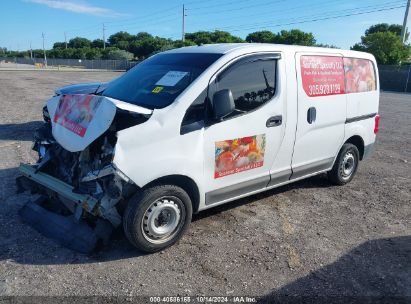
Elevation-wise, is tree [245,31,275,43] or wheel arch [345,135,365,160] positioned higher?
tree [245,31,275,43]

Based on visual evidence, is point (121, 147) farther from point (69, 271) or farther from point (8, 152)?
point (8, 152)

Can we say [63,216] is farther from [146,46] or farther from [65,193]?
[146,46]

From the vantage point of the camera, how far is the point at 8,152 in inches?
281

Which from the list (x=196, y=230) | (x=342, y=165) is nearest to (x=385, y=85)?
(x=342, y=165)

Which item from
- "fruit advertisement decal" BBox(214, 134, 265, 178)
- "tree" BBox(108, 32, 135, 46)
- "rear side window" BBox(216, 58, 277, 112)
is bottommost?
"fruit advertisement decal" BBox(214, 134, 265, 178)

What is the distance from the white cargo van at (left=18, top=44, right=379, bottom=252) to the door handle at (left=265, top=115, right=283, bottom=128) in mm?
12

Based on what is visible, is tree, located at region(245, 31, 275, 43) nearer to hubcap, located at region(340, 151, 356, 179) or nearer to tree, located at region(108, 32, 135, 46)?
hubcap, located at region(340, 151, 356, 179)

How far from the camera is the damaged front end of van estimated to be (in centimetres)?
352

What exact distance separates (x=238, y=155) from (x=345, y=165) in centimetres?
255

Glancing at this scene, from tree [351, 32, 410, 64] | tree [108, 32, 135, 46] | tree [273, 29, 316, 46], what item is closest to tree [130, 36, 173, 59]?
tree [273, 29, 316, 46]

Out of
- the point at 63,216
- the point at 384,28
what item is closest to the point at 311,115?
the point at 63,216

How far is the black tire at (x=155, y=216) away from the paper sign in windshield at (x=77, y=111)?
0.88 metres

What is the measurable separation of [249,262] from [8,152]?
5.44 m

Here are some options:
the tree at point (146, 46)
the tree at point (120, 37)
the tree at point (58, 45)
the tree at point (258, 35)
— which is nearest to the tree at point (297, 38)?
the tree at point (258, 35)
